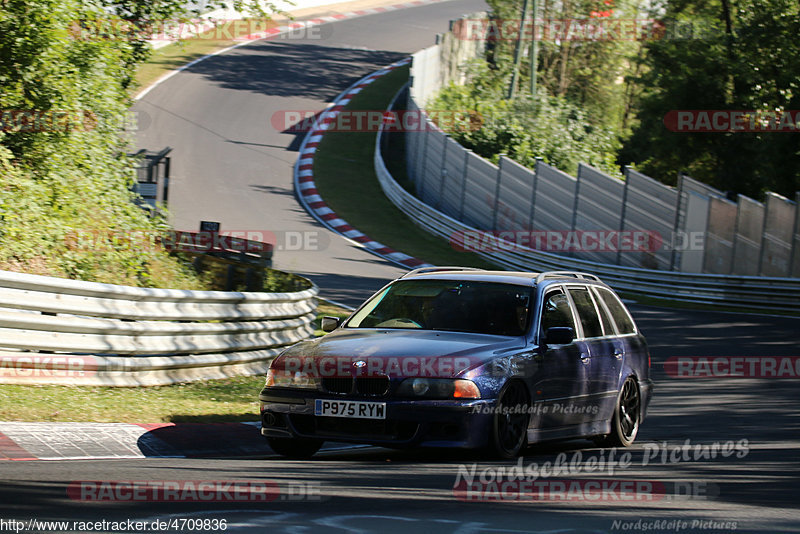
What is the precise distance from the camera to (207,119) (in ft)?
139

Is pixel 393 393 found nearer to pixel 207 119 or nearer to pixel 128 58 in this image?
pixel 128 58

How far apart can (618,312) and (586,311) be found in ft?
2.72

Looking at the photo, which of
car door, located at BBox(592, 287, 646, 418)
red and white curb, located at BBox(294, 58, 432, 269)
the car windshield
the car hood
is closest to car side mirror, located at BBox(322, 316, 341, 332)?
the car windshield

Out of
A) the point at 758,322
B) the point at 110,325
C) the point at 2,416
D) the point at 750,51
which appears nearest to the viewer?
the point at 2,416

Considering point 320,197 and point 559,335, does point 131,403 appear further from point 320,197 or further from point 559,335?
point 320,197

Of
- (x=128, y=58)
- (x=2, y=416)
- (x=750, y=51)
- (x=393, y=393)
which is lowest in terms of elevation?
(x=2, y=416)

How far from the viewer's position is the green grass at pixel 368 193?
3008cm

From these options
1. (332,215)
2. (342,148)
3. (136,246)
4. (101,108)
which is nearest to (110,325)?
(136,246)

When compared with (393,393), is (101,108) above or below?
above

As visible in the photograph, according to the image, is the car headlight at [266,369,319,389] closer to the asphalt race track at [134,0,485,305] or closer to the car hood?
the car hood

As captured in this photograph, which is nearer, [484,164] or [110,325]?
[110,325]

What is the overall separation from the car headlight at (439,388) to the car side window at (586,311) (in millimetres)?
2144

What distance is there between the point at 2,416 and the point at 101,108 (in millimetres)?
8031

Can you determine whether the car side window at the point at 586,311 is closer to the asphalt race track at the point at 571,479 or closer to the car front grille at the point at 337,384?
the asphalt race track at the point at 571,479
